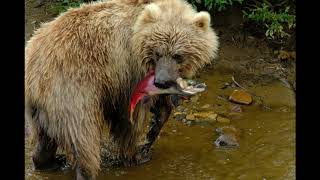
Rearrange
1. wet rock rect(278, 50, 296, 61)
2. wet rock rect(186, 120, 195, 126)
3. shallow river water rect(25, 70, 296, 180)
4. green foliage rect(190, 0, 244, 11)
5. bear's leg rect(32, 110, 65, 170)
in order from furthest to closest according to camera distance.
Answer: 1. wet rock rect(278, 50, 296, 61)
2. green foliage rect(190, 0, 244, 11)
3. wet rock rect(186, 120, 195, 126)
4. shallow river water rect(25, 70, 296, 180)
5. bear's leg rect(32, 110, 65, 170)

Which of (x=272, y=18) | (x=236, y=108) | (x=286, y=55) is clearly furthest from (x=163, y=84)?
(x=286, y=55)

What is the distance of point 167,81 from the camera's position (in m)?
4.90

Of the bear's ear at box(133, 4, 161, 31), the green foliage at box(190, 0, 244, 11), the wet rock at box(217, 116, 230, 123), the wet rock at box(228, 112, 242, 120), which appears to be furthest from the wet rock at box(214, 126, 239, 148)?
the green foliage at box(190, 0, 244, 11)

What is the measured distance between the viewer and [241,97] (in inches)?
289

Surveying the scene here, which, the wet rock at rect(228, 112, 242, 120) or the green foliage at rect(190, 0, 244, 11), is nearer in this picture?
the wet rock at rect(228, 112, 242, 120)

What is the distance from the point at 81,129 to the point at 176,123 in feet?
6.57

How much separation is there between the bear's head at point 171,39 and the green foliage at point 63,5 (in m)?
2.82

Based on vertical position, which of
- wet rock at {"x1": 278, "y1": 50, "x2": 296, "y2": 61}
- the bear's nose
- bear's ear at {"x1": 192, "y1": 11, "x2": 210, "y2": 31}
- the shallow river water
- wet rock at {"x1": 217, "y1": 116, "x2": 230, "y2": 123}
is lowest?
the shallow river water

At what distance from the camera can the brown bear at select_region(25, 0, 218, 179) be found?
5.06m

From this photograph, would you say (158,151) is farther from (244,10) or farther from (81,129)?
(244,10)

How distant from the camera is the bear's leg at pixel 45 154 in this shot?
5461 mm

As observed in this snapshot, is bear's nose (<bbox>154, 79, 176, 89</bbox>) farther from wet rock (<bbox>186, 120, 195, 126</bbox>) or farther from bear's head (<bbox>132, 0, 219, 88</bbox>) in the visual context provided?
wet rock (<bbox>186, 120, 195, 126</bbox>)

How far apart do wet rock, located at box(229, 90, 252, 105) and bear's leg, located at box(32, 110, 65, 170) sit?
237 centimetres
